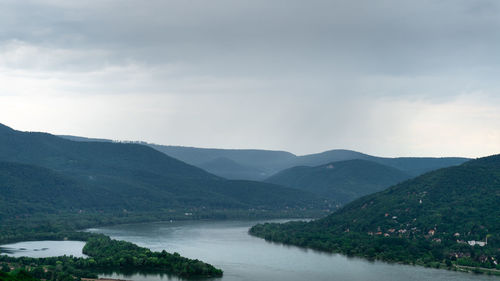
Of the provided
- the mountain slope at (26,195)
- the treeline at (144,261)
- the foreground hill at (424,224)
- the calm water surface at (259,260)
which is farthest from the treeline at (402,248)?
the mountain slope at (26,195)

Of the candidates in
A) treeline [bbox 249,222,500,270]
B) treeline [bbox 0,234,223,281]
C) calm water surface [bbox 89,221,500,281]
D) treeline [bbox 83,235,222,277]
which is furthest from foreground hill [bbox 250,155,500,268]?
treeline [bbox 0,234,223,281]

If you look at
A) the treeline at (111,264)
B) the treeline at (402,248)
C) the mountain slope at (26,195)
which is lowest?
the treeline at (111,264)

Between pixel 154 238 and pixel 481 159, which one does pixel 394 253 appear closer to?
pixel 154 238

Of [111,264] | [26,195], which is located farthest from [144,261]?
[26,195]

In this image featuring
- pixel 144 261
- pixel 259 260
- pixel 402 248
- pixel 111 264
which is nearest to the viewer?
pixel 111 264

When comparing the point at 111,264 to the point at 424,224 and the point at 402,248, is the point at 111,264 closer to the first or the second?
the point at 402,248

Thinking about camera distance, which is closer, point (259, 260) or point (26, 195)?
point (259, 260)

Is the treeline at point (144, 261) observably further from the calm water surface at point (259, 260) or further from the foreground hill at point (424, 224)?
the foreground hill at point (424, 224)
